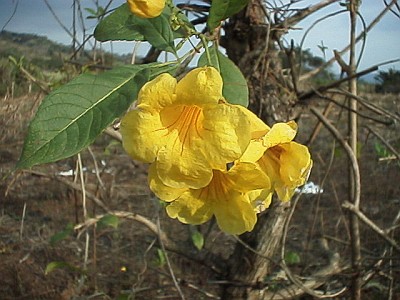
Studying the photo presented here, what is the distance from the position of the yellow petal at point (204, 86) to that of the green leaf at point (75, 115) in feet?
0.21

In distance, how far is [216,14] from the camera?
1.95 ft

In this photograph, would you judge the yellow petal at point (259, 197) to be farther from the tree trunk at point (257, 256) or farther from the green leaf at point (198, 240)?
the green leaf at point (198, 240)

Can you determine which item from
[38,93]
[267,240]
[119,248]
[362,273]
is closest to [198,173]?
[267,240]

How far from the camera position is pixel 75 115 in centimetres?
50

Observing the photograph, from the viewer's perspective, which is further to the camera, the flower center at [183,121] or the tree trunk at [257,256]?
the tree trunk at [257,256]

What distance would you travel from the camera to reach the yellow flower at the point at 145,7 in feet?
1.64

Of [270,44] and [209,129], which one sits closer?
[209,129]

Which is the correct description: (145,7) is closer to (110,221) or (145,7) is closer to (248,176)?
(248,176)

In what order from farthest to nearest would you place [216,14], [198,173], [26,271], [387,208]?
[387,208]
[26,271]
[216,14]
[198,173]

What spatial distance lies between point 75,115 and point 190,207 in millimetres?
131

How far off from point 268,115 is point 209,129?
85cm

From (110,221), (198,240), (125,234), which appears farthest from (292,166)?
(125,234)

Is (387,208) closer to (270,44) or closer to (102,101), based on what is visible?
(270,44)

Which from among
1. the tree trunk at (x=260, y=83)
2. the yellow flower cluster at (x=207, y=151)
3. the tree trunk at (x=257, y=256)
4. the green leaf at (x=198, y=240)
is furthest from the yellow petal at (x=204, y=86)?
the green leaf at (x=198, y=240)
